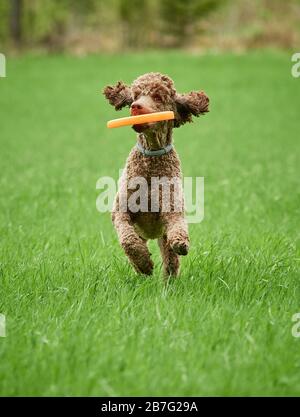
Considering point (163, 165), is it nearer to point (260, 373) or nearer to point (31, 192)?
point (260, 373)

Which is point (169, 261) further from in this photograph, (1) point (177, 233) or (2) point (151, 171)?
(2) point (151, 171)

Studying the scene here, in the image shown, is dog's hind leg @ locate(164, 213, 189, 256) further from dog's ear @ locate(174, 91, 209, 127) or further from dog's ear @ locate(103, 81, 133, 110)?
dog's ear @ locate(103, 81, 133, 110)

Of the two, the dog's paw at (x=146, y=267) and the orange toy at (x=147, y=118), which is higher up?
the orange toy at (x=147, y=118)

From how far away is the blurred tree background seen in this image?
111 ft

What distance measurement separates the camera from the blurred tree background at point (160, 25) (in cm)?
3375

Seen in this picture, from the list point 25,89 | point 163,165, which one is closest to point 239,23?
point 25,89

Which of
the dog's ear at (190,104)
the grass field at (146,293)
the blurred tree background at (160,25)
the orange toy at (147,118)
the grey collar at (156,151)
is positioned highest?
the blurred tree background at (160,25)

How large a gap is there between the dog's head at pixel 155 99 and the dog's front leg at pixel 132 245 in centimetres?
63

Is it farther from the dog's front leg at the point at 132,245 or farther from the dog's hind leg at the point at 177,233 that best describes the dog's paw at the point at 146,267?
the dog's hind leg at the point at 177,233

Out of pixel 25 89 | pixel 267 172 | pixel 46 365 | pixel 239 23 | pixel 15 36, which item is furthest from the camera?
pixel 239 23

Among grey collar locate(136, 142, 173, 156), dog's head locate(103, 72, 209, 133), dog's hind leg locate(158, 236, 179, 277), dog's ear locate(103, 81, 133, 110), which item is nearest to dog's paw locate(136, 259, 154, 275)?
dog's hind leg locate(158, 236, 179, 277)

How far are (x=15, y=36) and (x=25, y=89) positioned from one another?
9984 millimetres

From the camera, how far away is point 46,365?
9.12 ft

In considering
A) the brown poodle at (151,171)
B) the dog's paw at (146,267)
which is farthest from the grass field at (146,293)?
the brown poodle at (151,171)
